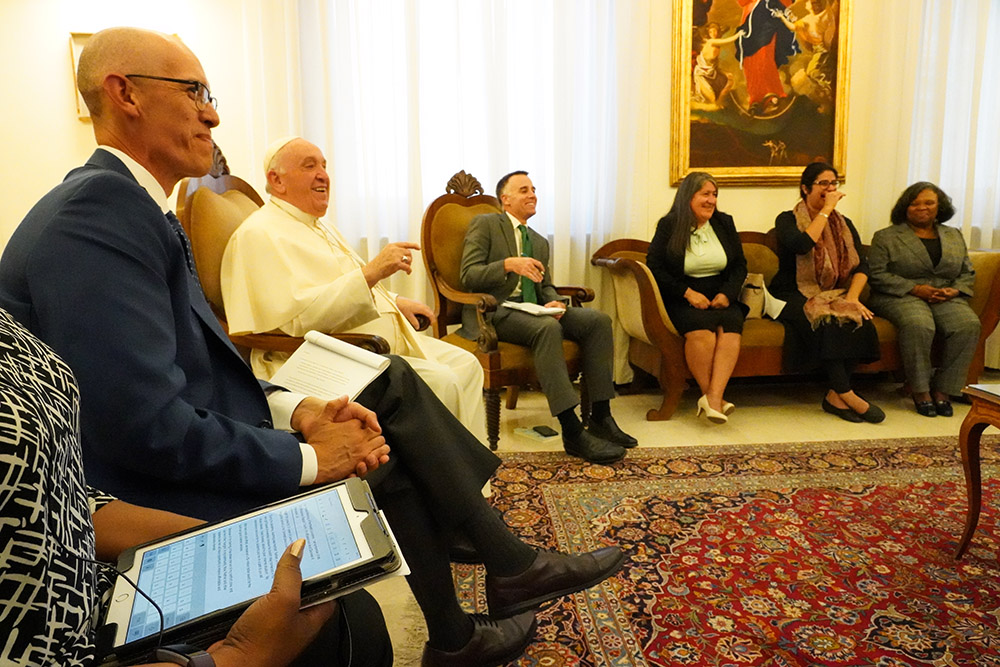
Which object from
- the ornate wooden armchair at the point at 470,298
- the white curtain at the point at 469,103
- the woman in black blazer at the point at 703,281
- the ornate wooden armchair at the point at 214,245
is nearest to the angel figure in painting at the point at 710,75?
the white curtain at the point at 469,103

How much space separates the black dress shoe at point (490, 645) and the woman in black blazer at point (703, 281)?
84.9 inches

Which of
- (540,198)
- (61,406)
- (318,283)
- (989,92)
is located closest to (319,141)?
(540,198)

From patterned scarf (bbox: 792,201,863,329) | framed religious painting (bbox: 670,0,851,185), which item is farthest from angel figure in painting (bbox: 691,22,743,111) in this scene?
patterned scarf (bbox: 792,201,863,329)

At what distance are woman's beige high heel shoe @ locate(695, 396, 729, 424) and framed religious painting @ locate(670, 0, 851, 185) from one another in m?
1.52

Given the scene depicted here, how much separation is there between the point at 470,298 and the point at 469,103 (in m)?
1.40

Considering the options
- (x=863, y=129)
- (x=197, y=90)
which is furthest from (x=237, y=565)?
(x=863, y=129)

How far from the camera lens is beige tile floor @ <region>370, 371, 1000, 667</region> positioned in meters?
3.42

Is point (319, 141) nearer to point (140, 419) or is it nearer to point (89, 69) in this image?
point (89, 69)

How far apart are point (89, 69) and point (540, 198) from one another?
3.10m

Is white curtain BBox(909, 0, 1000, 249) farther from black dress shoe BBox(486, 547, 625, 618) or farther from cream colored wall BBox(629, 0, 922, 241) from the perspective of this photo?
black dress shoe BBox(486, 547, 625, 618)

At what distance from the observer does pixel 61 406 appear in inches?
27.6

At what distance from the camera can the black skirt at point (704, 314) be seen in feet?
12.0

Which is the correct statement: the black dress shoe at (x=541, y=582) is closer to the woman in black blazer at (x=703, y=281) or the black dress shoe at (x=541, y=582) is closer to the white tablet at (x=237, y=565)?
the white tablet at (x=237, y=565)

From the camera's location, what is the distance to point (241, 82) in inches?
155
